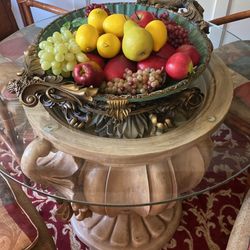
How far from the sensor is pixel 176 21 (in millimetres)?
984

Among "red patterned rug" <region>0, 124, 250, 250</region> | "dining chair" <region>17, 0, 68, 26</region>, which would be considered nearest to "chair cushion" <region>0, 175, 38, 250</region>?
"red patterned rug" <region>0, 124, 250, 250</region>

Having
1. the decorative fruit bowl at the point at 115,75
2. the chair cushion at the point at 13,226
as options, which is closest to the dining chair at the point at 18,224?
the chair cushion at the point at 13,226

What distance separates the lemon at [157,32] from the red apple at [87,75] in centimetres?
16

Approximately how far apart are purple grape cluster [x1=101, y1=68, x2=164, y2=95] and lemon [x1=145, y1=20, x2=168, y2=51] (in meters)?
0.08

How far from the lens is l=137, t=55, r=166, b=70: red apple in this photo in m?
0.81

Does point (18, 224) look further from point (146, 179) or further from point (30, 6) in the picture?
point (30, 6)

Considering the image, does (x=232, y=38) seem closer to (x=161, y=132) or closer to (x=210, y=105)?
(x=210, y=105)

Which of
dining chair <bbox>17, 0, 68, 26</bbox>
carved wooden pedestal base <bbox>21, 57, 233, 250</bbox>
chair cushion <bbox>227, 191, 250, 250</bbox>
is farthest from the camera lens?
dining chair <bbox>17, 0, 68, 26</bbox>

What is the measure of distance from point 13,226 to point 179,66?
0.53 meters

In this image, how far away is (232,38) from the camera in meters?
1.27

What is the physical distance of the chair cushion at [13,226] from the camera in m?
0.76

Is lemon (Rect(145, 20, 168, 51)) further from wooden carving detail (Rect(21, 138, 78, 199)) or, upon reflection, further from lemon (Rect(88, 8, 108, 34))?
wooden carving detail (Rect(21, 138, 78, 199))

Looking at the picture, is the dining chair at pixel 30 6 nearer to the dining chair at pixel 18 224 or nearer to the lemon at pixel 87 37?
the lemon at pixel 87 37

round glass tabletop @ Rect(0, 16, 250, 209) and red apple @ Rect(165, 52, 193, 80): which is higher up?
red apple @ Rect(165, 52, 193, 80)
